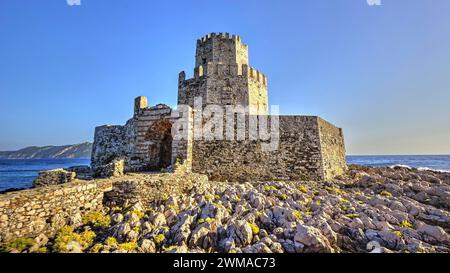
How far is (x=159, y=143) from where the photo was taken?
1466cm

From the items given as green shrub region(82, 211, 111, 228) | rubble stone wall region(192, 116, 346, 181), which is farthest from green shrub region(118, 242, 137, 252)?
rubble stone wall region(192, 116, 346, 181)

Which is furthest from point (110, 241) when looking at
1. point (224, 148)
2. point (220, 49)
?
point (220, 49)

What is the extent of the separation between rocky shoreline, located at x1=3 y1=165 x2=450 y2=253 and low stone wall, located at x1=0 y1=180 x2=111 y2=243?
0.84 feet

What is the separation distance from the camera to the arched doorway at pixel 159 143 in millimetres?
14102

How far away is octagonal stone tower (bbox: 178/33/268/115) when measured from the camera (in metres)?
18.3

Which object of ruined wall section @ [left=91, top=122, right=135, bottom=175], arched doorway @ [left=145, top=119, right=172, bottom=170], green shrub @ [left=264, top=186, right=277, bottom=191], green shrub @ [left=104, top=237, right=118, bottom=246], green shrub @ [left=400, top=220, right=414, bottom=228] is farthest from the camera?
ruined wall section @ [left=91, top=122, right=135, bottom=175]

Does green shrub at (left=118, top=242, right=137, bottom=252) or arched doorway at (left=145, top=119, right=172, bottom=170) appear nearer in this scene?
green shrub at (left=118, top=242, right=137, bottom=252)

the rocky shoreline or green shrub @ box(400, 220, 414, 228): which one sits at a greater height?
the rocky shoreline

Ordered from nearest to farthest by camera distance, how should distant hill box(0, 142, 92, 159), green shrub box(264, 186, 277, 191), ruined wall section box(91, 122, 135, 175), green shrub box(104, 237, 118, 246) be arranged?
1. green shrub box(104, 237, 118, 246)
2. green shrub box(264, 186, 277, 191)
3. ruined wall section box(91, 122, 135, 175)
4. distant hill box(0, 142, 92, 159)

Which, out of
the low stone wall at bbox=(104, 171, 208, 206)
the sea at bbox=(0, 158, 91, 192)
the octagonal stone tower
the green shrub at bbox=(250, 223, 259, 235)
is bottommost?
the sea at bbox=(0, 158, 91, 192)

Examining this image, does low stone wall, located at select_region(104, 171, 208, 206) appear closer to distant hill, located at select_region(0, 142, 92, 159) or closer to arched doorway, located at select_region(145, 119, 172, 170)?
arched doorway, located at select_region(145, 119, 172, 170)

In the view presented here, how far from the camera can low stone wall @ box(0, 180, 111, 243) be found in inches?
197
